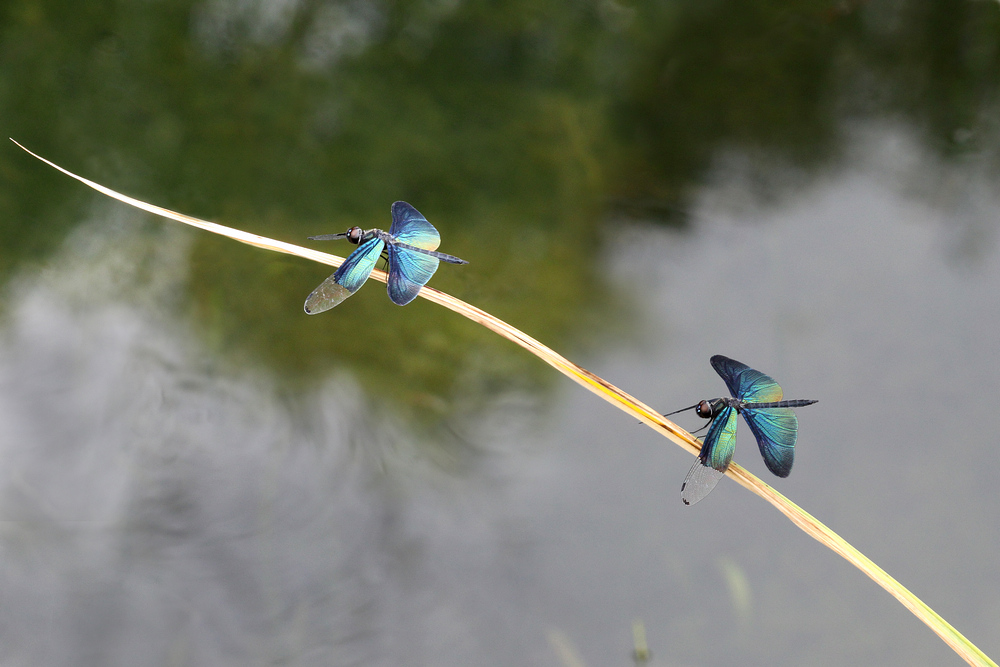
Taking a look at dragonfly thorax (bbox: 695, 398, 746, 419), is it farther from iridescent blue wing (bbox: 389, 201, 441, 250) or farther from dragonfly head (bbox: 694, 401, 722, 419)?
iridescent blue wing (bbox: 389, 201, 441, 250)

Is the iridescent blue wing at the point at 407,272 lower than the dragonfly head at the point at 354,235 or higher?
lower

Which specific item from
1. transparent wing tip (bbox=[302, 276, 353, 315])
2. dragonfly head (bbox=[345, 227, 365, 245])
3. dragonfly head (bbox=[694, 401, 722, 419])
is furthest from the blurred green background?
Answer: dragonfly head (bbox=[694, 401, 722, 419])

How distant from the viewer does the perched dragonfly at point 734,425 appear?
143cm

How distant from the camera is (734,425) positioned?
144cm

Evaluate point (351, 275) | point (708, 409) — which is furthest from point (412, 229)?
point (708, 409)

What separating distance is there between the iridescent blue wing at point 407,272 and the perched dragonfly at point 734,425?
0.72m

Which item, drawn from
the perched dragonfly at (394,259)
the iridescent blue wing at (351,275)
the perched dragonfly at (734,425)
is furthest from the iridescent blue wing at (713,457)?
the iridescent blue wing at (351,275)

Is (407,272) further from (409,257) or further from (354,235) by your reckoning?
(354,235)

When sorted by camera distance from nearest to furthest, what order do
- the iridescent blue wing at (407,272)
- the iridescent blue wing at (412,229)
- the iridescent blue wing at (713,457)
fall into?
the iridescent blue wing at (713,457)
the iridescent blue wing at (407,272)
the iridescent blue wing at (412,229)

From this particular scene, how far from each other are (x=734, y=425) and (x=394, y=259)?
0.91 meters

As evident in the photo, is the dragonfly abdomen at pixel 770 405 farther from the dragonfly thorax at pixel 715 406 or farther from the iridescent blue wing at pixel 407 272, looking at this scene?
the iridescent blue wing at pixel 407 272

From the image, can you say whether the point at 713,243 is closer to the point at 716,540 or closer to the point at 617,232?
the point at 617,232

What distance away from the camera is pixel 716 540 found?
188 cm

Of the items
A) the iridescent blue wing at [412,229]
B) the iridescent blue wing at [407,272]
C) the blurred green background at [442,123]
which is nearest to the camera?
the iridescent blue wing at [407,272]
